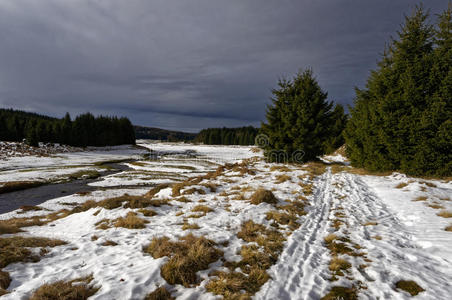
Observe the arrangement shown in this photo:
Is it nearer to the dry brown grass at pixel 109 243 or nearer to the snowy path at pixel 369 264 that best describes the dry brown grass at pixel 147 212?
the dry brown grass at pixel 109 243

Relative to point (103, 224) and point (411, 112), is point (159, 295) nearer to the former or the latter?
point (103, 224)

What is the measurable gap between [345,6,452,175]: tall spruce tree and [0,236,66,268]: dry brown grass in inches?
812

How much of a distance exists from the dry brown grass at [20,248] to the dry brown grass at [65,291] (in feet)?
6.84

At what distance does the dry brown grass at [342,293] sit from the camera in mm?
3965

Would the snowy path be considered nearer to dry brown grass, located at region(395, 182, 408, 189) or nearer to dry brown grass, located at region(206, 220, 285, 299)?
dry brown grass, located at region(206, 220, 285, 299)

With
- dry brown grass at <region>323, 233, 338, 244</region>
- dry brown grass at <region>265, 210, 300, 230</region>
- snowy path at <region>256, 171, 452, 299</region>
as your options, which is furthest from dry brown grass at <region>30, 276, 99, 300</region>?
dry brown grass at <region>323, 233, 338, 244</region>

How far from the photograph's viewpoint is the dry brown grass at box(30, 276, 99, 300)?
3.68 m

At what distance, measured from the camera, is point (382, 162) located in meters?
15.9

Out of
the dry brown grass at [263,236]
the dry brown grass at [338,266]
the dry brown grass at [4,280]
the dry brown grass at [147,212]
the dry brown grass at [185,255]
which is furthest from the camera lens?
the dry brown grass at [147,212]

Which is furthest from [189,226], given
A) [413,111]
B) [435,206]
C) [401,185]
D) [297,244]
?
[413,111]

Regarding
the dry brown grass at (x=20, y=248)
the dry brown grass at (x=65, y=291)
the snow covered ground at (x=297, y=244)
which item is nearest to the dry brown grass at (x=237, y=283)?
the snow covered ground at (x=297, y=244)

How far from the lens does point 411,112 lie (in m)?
14.2

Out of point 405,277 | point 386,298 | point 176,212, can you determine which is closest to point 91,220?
point 176,212

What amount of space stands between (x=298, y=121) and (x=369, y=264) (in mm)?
19943
